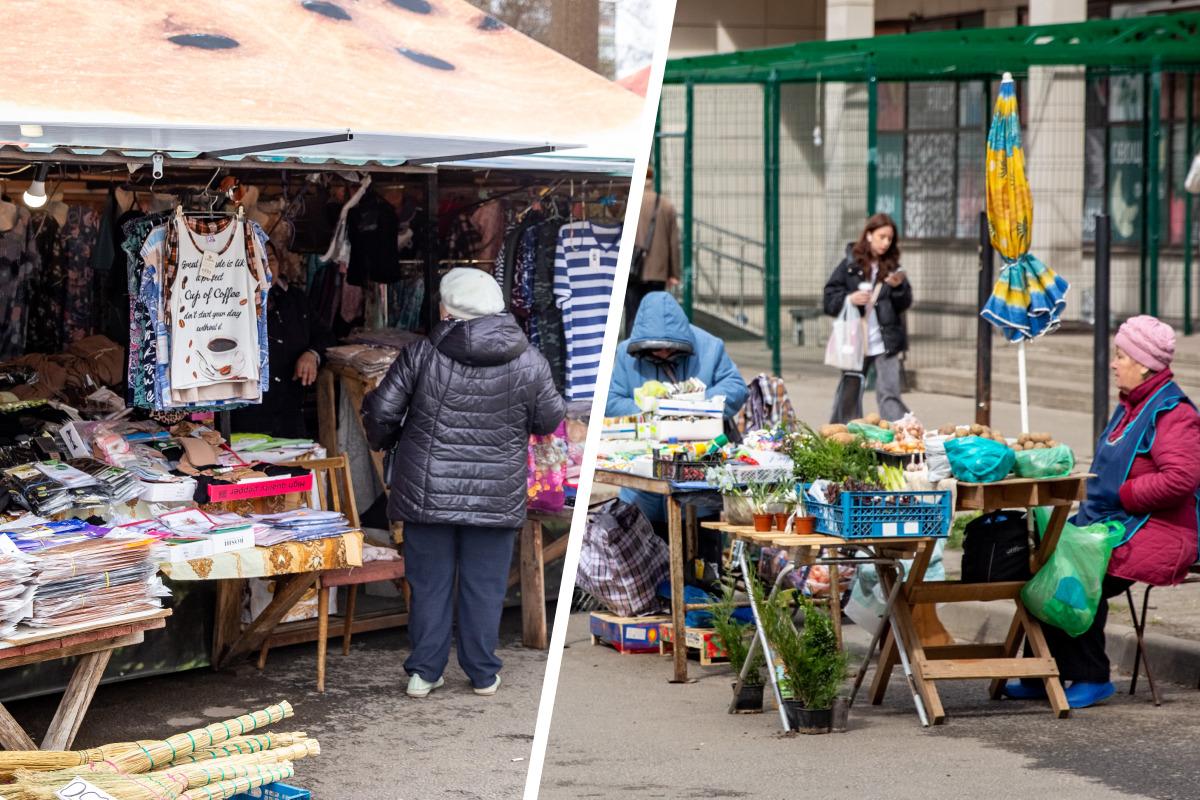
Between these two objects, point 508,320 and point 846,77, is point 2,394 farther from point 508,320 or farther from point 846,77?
point 846,77

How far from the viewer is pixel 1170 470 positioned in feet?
21.4

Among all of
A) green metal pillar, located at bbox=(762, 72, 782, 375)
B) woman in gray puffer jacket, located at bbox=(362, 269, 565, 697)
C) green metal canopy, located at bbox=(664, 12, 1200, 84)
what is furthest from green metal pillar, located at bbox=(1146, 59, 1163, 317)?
woman in gray puffer jacket, located at bbox=(362, 269, 565, 697)

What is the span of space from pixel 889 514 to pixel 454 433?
199 cm

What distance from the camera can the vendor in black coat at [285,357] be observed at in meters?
8.18

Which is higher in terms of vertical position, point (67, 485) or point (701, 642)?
point (67, 485)

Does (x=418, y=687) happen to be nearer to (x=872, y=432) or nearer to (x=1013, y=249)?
(x=872, y=432)

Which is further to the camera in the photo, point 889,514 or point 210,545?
point 210,545

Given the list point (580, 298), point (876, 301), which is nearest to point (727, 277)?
point (876, 301)

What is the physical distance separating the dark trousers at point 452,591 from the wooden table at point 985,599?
171 centimetres

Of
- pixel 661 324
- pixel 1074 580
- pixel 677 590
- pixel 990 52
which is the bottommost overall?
pixel 677 590

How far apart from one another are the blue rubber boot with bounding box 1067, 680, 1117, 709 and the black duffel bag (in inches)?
18.6

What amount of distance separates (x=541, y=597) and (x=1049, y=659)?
2.59m

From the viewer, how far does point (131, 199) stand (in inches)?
310

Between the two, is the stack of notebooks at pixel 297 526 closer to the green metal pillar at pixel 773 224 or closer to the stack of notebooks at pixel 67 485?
the stack of notebooks at pixel 67 485
